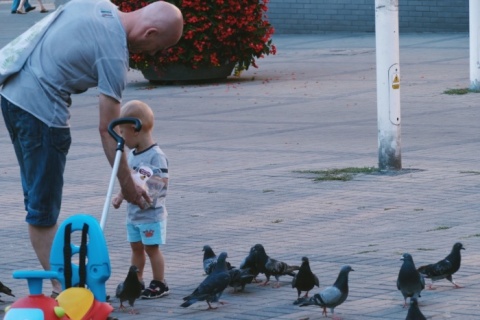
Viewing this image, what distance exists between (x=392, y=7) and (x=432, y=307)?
5355mm

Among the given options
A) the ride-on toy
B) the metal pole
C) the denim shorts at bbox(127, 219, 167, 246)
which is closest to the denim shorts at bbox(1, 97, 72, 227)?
the ride-on toy

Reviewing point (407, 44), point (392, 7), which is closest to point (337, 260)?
point (392, 7)

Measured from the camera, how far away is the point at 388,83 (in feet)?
37.0

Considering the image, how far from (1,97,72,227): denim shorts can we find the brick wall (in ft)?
73.8

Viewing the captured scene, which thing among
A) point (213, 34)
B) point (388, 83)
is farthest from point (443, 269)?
point (213, 34)

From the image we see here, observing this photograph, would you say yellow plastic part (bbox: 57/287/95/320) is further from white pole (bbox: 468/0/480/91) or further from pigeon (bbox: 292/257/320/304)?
white pole (bbox: 468/0/480/91)

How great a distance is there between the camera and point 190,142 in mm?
13617

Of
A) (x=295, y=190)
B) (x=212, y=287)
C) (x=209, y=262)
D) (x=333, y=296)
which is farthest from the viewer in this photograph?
(x=295, y=190)

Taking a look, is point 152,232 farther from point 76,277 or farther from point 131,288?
point 76,277

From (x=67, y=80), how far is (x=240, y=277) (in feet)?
5.17

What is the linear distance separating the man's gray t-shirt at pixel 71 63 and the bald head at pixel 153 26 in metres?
0.06

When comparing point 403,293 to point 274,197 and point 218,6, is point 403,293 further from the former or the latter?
point 218,6

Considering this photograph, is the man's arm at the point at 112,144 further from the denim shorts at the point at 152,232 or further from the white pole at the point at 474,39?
the white pole at the point at 474,39

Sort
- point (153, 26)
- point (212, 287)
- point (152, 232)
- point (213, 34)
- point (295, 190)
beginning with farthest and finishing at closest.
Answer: point (213, 34), point (295, 190), point (152, 232), point (212, 287), point (153, 26)
